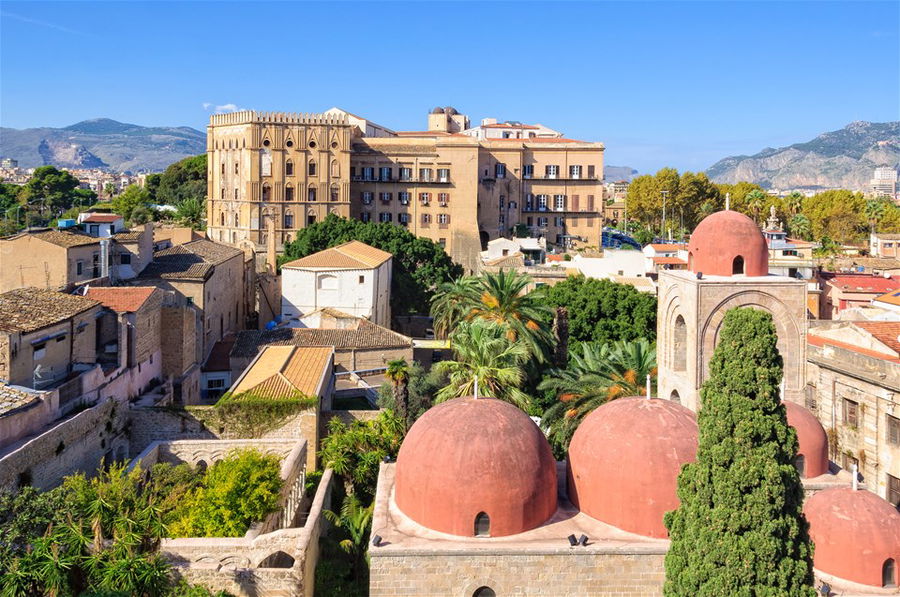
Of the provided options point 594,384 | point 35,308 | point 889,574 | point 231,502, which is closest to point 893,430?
point 594,384

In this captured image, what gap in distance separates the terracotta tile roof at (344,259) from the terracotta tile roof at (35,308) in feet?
Answer: 52.6

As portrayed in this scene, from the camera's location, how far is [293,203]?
2379 inches

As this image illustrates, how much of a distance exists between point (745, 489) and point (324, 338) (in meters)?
23.6

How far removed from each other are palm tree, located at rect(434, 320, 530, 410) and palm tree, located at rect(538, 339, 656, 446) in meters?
1.22

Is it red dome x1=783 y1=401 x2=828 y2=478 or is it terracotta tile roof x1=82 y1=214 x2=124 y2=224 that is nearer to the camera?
Answer: red dome x1=783 y1=401 x2=828 y2=478

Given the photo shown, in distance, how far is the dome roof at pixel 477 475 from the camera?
42.7 feet

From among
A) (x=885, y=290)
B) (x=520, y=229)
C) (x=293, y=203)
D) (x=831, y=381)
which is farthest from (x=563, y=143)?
(x=831, y=381)

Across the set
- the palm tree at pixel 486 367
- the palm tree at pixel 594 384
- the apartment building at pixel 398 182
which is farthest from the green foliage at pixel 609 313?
the apartment building at pixel 398 182

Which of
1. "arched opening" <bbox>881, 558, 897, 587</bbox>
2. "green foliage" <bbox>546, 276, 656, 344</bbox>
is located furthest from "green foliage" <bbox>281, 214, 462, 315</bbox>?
"arched opening" <bbox>881, 558, 897, 587</bbox>

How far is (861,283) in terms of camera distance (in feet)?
139

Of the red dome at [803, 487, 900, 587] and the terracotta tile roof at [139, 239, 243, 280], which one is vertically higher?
the terracotta tile roof at [139, 239, 243, 280]

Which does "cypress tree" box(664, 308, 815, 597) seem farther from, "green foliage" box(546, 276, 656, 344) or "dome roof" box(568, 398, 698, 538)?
"green foliage" box(546, 276, 656, 344)

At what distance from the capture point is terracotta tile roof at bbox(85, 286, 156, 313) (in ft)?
76.6

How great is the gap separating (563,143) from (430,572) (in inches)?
2363
